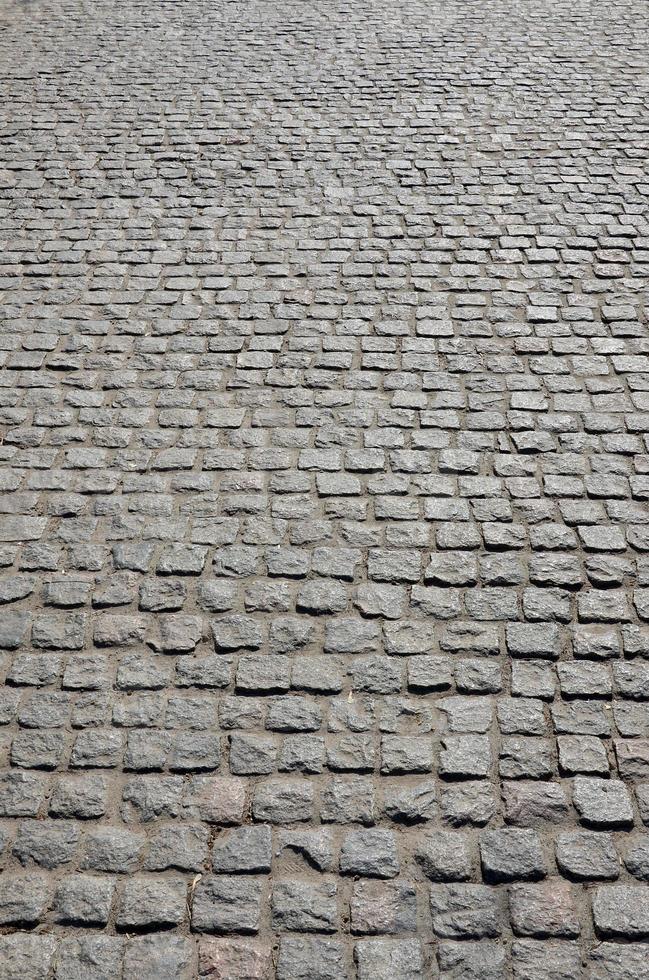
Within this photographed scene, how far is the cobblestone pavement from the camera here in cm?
348

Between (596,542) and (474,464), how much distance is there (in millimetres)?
868

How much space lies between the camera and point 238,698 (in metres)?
4.16

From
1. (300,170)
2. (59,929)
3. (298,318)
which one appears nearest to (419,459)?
(298,318)

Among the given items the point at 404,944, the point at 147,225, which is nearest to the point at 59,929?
the point at 404,944

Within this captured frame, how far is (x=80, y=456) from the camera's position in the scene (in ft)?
18.1

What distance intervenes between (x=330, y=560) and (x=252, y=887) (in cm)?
178

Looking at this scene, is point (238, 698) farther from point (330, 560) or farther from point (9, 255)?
point (9, 255)

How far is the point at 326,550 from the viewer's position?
4879 mm

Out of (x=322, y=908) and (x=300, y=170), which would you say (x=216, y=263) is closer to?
(x=300, y=170)

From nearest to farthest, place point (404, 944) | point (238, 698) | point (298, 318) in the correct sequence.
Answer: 1. point (404, 944)
2. point (238, 698)
3. point (298, 318)

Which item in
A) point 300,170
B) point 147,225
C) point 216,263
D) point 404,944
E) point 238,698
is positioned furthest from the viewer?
point 300,170

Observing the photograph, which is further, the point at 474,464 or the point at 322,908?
the point at 474,464

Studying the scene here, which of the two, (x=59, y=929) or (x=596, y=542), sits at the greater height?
(x=596, y=542)

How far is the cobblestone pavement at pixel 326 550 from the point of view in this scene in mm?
3480
